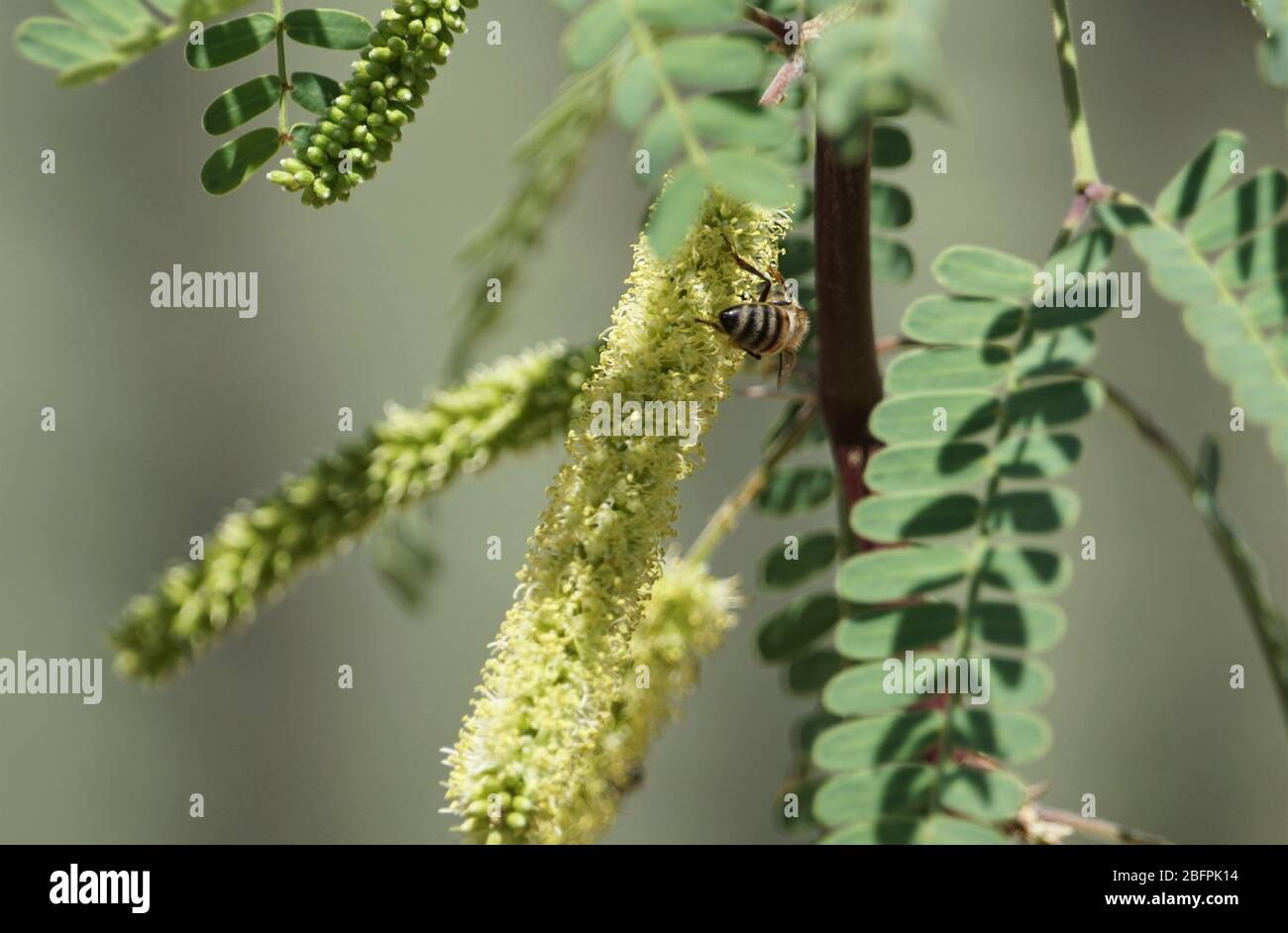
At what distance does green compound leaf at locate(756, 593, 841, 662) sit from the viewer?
106 centimetres

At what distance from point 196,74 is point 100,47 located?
2.04 metres

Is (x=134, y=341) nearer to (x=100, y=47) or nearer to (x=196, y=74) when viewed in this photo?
(x=196, y=74)

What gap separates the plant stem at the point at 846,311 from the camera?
828 millimetres

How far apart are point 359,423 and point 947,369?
199cm

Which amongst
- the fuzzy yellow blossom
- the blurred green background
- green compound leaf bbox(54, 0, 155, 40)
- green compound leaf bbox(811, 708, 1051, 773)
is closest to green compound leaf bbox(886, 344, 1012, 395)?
green compound leaf bbox(811, 708, 1051, 773)

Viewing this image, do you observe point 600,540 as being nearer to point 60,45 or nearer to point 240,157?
point 240,157

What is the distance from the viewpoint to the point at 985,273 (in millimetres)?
864

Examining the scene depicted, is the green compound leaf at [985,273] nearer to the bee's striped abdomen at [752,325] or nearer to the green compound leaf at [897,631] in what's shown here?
the bee's striped abdomen at [752,325]

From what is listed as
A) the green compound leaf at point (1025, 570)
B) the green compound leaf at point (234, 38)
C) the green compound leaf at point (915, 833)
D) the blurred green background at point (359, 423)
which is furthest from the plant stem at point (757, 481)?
the blurred green background at point (359, 423)

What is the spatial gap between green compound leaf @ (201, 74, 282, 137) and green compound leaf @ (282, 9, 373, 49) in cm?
4

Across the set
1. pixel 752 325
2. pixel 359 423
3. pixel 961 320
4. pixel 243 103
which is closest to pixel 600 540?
pixel 752 325

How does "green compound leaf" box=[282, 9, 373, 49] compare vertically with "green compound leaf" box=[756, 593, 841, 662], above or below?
above

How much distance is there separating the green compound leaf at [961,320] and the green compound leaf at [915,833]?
1.03ft

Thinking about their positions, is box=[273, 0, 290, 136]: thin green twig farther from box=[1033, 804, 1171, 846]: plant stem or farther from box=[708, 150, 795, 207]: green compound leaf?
box=[1033, 804, 1171, 846]: plant stem
